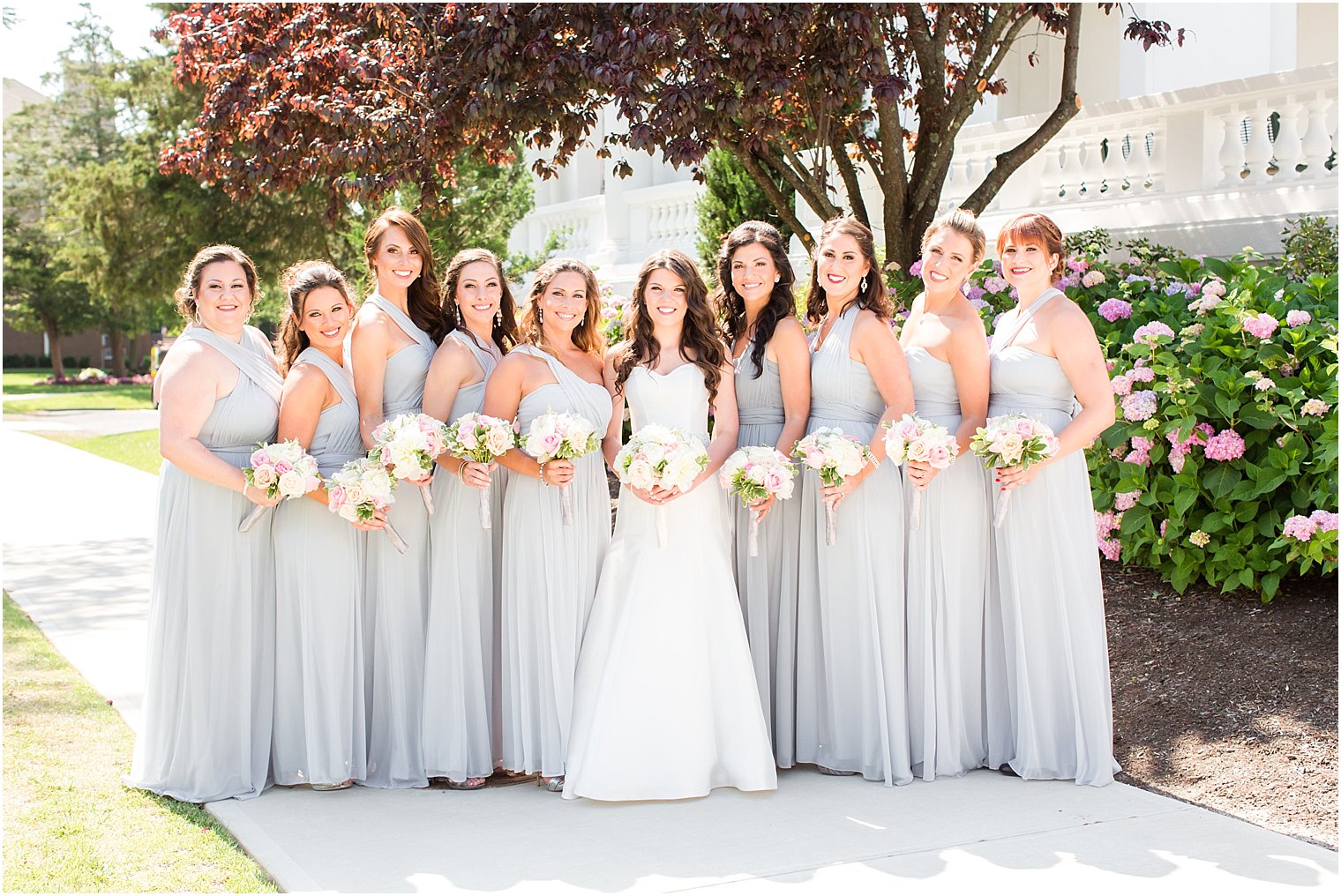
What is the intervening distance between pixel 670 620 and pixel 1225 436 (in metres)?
3.31

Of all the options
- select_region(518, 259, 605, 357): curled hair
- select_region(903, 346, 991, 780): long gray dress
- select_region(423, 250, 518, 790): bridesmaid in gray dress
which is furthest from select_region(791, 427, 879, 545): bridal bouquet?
select_region(423, 250, 518, 790): bridesmaid in gray dress

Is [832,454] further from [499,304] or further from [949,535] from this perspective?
[499,304]

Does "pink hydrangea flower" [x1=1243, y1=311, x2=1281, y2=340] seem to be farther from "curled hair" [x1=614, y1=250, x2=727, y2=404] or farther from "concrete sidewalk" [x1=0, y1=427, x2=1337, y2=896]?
"curled hair" [x1=614, y1=250, x2=727, y2=404]

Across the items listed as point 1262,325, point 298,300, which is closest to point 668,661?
point 298,300

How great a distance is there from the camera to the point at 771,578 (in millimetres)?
5762

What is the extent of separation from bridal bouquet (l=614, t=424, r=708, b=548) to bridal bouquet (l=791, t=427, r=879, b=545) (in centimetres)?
42

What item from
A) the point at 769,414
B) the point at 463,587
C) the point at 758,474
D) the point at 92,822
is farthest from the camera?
the point at 769,414

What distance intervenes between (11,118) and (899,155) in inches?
2097

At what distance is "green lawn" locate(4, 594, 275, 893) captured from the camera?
4391 mm

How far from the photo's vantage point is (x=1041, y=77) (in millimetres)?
15469

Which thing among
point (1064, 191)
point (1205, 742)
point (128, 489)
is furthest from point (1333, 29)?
point (128, 489)

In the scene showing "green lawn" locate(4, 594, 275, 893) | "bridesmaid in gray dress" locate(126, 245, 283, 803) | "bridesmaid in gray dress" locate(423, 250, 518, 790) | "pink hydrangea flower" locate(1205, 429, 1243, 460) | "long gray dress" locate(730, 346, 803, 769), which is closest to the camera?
"green lawn" locate(4, 594, 275, 893)

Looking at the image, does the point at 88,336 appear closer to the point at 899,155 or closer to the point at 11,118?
the point at 11,118

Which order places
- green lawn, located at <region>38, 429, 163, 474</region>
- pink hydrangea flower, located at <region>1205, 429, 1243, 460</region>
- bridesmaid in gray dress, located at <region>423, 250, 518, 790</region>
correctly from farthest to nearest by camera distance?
green lawn, located at <region>38, 429, 163, 474</region> → pink hydrangea flower, located at <region>1205, 429, 1243, 460</region> → bridesmaid in gray dress, located at <region>423, 250, 518, 790</region>
